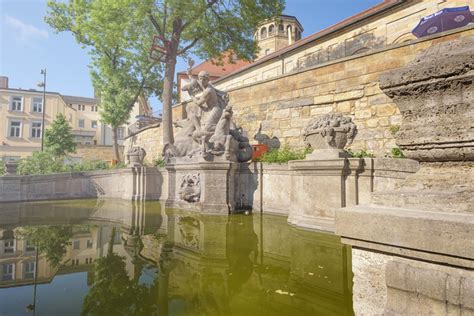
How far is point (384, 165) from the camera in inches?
190

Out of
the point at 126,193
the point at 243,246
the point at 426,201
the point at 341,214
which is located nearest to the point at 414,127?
the point at 426,201

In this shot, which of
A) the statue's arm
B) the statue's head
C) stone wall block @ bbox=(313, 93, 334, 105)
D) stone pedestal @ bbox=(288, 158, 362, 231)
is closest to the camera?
stone pedestal @ bbox=(288, 158, 362, 231)

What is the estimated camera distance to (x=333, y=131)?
5293 millimetres

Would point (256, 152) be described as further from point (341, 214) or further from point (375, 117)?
point (341, 214)

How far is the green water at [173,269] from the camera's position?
2516mm

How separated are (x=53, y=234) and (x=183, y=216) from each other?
2710 millimetres

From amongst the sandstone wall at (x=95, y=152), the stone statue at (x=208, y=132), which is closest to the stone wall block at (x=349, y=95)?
the stone statue at (x=208, y=132)

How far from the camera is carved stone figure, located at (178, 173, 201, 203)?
7.61m

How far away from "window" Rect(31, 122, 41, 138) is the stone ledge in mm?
49667

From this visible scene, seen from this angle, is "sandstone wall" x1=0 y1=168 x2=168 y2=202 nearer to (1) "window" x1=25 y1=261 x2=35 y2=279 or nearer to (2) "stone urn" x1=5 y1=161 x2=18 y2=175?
(2) "stone urn" x1=5 y1=161 x2=18 y2=175

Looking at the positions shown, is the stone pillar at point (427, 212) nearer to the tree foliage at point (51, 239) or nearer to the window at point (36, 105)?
the tree foliage at point (51, 239)

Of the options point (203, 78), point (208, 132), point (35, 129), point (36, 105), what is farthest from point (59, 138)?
point (208, 132)

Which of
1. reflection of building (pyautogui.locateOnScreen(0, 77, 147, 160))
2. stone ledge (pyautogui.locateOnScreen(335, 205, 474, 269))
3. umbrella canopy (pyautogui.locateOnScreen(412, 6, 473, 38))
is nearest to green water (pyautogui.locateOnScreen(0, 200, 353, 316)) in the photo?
stone ledge (pyautogui.locateOnScreen(335, 205, 474, 269))

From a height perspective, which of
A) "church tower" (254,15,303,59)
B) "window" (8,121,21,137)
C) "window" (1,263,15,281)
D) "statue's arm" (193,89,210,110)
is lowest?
"window" (1,263,15,281)
